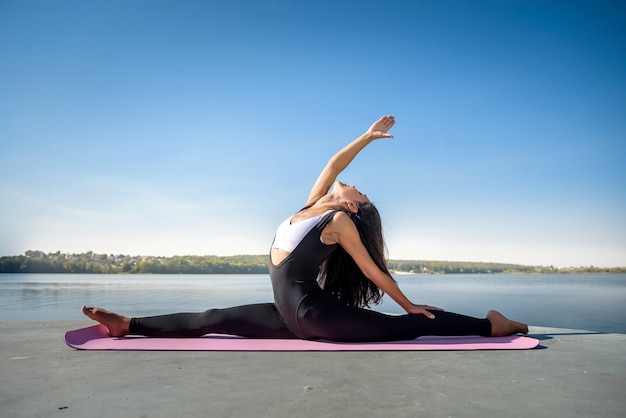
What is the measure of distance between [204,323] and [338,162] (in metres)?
1.84

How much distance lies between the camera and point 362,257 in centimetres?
347

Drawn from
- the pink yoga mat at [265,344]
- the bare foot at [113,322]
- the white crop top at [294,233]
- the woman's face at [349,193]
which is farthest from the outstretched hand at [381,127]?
the bare foot at [113,322]

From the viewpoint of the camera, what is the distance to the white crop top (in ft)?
11.3

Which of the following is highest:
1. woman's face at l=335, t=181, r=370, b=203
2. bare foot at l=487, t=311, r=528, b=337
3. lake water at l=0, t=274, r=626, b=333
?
woman's face at l=335, t=181, r=370, b=203

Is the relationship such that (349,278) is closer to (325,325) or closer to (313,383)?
(325,325)

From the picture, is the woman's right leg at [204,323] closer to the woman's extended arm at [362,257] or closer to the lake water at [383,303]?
the woman's extended arm at [362,257]

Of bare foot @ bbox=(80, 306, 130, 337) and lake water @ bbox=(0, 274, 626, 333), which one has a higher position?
bare foot @ bbox=(80, 306, 130, 337)

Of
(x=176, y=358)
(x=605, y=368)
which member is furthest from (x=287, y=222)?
(x=605, y=368)

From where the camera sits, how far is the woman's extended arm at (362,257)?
3389 mm

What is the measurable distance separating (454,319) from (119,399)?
247 centimetres

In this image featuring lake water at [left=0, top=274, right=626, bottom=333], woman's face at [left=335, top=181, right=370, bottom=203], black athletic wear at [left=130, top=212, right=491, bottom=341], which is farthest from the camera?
lake water at [left=0, top=274, right=626, bottom=333]

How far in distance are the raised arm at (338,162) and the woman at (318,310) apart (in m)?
0.48

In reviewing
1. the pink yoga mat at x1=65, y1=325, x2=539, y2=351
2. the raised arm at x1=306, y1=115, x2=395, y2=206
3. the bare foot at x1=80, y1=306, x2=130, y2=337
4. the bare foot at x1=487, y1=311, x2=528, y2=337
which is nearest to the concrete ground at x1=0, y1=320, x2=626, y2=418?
the pink yoga mat at x1=65, y1=325, x2=539, y2=351

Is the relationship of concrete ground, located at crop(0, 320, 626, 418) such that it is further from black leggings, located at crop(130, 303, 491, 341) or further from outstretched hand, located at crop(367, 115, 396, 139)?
outstretched hand, located at crop(367, 115, 396, 139)
